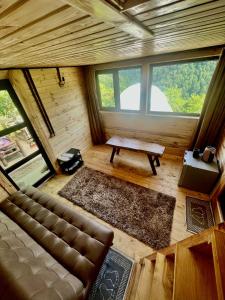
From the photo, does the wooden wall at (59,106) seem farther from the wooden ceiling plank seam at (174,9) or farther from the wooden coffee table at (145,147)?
the wooden ceiling plank seam at (174,9)

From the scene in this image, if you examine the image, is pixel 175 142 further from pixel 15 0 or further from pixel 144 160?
pixel 15 0

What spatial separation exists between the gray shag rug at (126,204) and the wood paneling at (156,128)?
1.41m

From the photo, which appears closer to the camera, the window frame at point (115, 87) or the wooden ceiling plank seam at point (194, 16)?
the wooden ceiling plank seam at point (194, 16)

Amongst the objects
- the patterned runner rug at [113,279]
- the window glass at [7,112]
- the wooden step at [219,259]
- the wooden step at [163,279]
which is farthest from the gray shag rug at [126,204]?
the window glass at [7,112]

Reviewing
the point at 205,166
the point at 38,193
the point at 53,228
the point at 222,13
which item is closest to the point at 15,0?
the point at 222,13

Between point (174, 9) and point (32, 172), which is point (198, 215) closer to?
point (174, 9)

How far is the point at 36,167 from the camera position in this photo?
3438 millimetres

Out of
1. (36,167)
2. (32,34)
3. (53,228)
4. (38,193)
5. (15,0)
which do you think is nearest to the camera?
(15,0)

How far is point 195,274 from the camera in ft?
2.89

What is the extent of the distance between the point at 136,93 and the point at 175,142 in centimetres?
151

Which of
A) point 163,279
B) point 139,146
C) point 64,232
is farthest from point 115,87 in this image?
point 163,279

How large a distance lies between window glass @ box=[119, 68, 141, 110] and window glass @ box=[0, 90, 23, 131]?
235 centimetres

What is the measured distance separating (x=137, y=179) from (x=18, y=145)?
2.58 metres

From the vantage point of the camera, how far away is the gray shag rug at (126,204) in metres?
2.08
